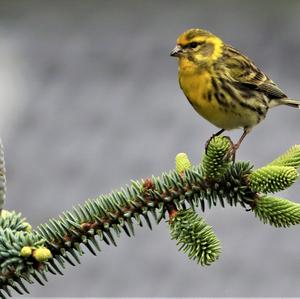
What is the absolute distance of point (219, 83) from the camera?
154 inches

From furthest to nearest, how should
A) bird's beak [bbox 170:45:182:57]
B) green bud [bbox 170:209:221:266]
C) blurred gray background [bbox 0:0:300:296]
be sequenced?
1. blurred gray background [bbox 0:0:300:296]
2. bird's beak [bbox 170:45:182:57]
3. green bud [bbox 170:209:221:266]

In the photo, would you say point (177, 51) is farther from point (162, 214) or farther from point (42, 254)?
point (42, 254)

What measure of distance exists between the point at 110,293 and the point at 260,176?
3527 millimetres

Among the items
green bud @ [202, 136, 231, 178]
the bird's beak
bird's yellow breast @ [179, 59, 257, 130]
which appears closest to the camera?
green bud @ [202, 136, 231, 178]

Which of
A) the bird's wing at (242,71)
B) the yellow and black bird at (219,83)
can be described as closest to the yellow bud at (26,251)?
the yellow and black bird at (219,83)

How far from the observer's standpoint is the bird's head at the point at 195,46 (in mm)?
3857

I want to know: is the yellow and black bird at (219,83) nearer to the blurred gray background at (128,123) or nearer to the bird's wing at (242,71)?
the bird's wing at (242,71)

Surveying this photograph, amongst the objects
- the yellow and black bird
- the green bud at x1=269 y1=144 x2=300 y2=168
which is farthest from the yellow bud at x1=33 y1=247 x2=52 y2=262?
the yellow and black bird

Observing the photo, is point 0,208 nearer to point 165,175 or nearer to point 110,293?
point 165,175

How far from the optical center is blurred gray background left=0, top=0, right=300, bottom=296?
5918mm

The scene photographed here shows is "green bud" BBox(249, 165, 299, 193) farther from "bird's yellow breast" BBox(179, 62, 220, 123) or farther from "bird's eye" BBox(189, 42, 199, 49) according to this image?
"bird's eye" BBox(189, 42, 199, 49)

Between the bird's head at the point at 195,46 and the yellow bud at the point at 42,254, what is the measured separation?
68.3 inches

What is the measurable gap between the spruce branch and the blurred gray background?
10.6 feet

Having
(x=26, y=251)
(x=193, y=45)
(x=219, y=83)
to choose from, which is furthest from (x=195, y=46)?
(x=26, y=251)
